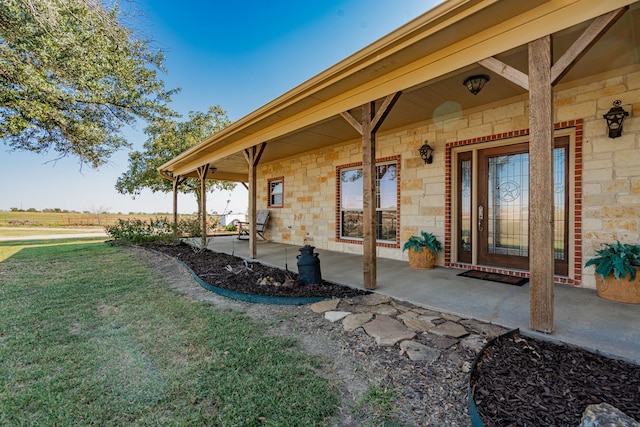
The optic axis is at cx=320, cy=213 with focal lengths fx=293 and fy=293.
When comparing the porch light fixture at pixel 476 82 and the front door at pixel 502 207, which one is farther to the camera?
the front door at pixel 502 207

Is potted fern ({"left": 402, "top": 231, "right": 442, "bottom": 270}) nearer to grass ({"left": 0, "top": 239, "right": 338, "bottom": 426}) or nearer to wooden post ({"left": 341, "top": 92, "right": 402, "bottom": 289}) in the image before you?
wooden post ({"left": 341, "top": 92, "right": 402, "bottom": 289})

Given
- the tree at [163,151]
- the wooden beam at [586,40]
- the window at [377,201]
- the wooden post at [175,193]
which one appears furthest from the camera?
the tree at [163,151]

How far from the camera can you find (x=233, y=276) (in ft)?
14.4

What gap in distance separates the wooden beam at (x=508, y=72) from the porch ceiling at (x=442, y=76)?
9cm

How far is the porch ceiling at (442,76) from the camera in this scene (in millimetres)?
2393

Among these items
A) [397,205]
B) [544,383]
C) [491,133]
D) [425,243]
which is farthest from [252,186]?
[544,383]

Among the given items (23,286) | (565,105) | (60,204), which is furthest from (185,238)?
(60,204)

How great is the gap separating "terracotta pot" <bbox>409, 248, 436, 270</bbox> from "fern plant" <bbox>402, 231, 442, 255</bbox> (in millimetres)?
58

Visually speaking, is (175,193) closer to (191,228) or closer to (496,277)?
(191,228)

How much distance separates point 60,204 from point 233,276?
4459 cm

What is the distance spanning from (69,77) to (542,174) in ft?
28.0

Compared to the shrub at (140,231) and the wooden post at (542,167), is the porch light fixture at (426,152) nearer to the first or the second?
the wooden post at (542,167)

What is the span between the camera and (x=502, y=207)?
14.1ft

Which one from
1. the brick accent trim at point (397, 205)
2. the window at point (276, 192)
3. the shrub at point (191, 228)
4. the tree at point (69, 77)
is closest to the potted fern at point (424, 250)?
the brick accent trim at point (397, 205)
